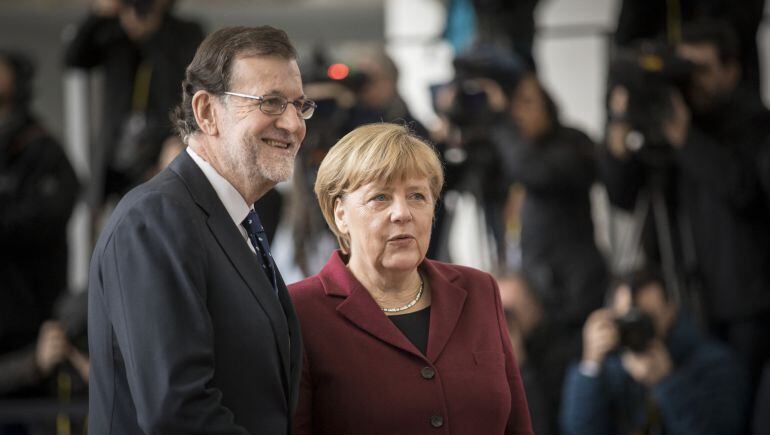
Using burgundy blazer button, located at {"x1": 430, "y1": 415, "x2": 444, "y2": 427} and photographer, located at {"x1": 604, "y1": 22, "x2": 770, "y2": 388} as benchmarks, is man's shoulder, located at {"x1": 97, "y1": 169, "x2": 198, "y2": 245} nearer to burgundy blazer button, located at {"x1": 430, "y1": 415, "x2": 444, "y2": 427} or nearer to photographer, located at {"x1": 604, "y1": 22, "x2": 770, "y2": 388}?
burgundy blazer button, located at {"x1": 430, "y1": 415, "x2": 444, "y2": 427}

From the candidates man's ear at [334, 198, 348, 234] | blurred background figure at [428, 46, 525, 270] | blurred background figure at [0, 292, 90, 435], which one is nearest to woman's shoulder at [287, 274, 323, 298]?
man's ear at [334, 198, 348, 234]

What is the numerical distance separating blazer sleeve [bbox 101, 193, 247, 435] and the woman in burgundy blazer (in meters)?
0.36

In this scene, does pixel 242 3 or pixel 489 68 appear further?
pixel 242 3

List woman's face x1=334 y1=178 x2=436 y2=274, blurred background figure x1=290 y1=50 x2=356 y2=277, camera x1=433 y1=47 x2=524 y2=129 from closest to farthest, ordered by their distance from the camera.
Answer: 1. woman's face x1=334 y1=178 x2=436 y2=274
2. blurred background figure x1=290 y1=50 x2=356 y2=277
3. camera x1=433 y1=47 x2=524 y2=129

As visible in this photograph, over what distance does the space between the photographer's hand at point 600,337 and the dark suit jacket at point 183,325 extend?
2.25 metres

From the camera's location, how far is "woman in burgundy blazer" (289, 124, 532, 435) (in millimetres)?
2352

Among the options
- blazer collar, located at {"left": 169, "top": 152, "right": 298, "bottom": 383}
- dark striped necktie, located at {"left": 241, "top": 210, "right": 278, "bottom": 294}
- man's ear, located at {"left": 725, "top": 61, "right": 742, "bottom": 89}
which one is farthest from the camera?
man's ear, located at {"left": 725, "top": 61, "right": 742, "bottom": 89}

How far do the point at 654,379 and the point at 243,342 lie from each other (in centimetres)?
260

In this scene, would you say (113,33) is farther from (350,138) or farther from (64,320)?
(350,138)

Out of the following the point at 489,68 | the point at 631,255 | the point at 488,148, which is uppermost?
the point at 489,68

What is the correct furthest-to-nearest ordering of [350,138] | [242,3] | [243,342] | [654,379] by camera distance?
[242,3], [654,379], [350,138], [243,342]

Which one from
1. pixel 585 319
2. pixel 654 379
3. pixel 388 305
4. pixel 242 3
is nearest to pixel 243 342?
pixel 388 305

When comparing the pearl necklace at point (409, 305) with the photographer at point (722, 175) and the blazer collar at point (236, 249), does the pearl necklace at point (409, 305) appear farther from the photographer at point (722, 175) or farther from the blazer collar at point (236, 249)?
the photographer at point (722, 175)

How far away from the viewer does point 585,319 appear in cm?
493
